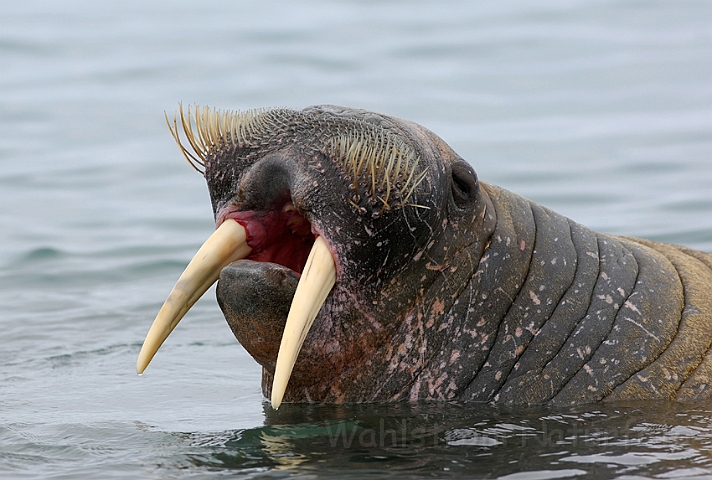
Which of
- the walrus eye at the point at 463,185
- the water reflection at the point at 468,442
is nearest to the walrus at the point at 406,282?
the walrus eye at the point at 463,185

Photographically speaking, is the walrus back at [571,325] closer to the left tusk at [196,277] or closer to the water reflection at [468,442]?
the water reflection at [468,442]

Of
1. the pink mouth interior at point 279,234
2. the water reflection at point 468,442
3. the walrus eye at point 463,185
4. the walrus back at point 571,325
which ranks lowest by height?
the water reflection at point 468,442

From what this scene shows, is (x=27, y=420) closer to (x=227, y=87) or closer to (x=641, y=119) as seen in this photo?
(x=641, y=119)

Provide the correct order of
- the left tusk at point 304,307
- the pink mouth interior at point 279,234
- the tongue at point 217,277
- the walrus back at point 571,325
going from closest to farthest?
1. the left tusk at point 304,307
2. the tongue at point 217,277
3. the pink mouth interior at point 279,234
4. the walrus back at point 571,325

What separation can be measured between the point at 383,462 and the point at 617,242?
245 centimetres

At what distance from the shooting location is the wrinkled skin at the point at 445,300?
6.26 meters

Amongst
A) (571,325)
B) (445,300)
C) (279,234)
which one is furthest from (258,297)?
(571,325)

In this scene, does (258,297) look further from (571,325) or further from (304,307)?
(571,325)

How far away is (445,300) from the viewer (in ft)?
21.9

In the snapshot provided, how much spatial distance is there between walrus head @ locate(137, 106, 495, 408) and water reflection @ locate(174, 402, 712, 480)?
27 cm

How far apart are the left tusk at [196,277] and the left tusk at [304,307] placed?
1.52 ft

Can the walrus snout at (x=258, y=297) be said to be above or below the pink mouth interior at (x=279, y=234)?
below

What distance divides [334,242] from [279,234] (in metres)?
0.46

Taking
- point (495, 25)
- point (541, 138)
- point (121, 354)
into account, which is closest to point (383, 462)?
point (121, 354)
